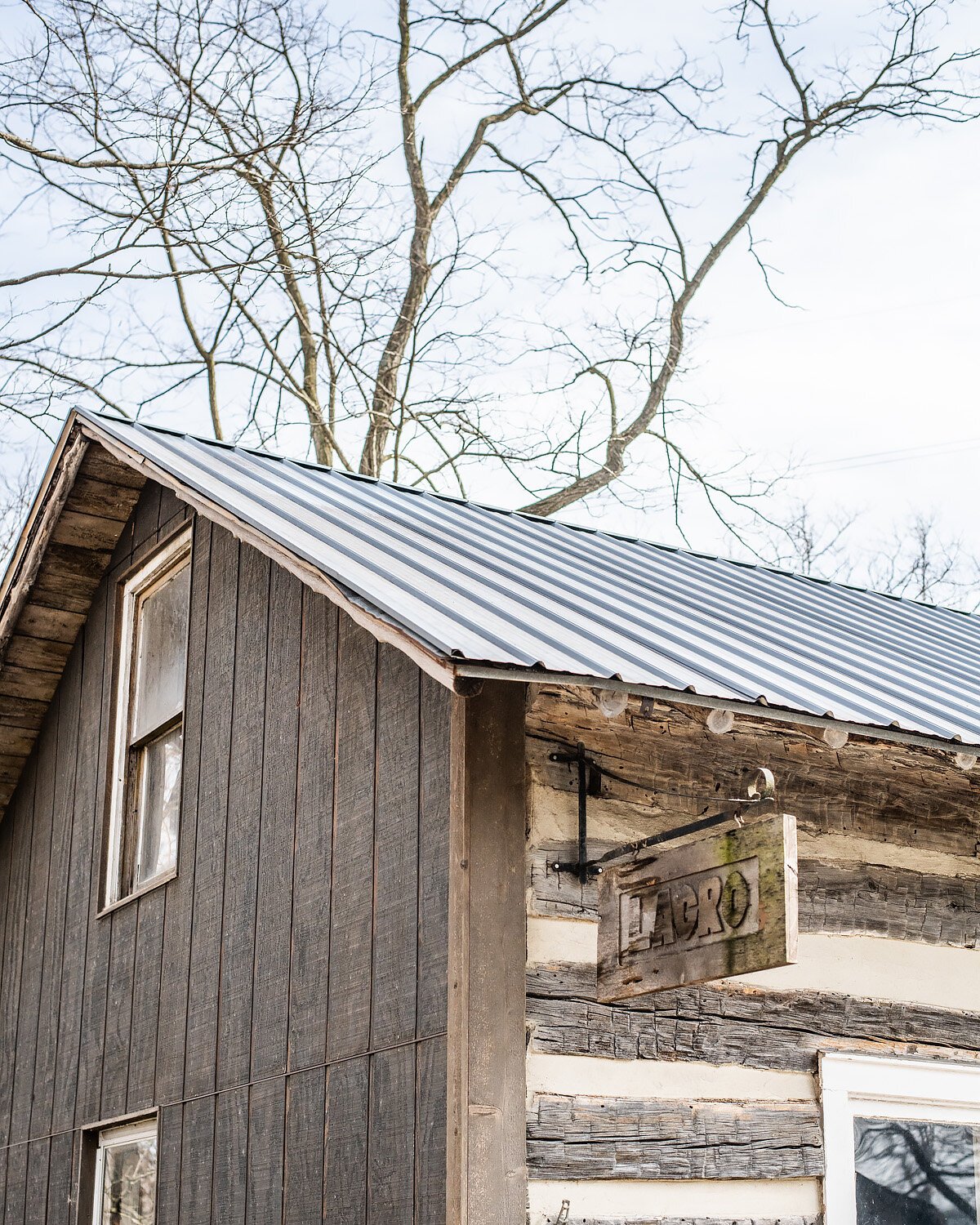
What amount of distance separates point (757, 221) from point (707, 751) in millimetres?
11996

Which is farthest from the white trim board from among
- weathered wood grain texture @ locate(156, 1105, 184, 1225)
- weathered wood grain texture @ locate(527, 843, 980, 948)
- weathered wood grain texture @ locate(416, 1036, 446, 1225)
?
weathered wood grain texture @ locate(156, 1105, 184, 1225)

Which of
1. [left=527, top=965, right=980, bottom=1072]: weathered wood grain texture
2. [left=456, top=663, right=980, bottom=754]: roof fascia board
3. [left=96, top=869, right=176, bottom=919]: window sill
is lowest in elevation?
[left=527, top=965, right=980, bottom=1072]: weathered wood grain texture

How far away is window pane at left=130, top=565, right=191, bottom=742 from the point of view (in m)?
7.36

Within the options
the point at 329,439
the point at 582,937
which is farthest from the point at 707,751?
the point at 329,439

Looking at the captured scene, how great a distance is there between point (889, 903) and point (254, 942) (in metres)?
2.40

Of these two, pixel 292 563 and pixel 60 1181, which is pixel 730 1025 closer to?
pixel 292 563

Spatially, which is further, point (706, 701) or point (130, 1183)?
point (130, 1183)

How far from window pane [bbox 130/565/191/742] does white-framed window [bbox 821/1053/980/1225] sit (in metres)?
3.52

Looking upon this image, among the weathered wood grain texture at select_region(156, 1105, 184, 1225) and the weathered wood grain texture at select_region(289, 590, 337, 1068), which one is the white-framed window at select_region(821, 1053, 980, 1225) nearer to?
the weathered wood grain texture at select_region(289, 590, 337, 1068)

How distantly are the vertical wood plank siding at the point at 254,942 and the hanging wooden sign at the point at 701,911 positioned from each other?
0.55 m

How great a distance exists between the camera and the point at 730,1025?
16.8ft

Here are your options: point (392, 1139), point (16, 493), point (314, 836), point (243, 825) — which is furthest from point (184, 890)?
point (16, 493)

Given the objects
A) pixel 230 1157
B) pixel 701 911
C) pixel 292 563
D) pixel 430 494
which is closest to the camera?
pixel 701 911

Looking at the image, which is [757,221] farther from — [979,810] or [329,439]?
[979,810]
